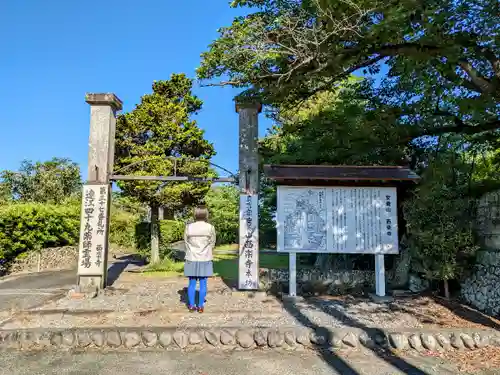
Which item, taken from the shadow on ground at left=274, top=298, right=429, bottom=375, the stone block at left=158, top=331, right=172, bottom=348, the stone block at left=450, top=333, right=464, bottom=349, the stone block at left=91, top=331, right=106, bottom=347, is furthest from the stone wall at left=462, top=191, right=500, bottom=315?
the stone block at left=91, top=331, right=106, bottom=347

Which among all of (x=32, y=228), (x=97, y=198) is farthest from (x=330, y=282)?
(x=32, y=228)

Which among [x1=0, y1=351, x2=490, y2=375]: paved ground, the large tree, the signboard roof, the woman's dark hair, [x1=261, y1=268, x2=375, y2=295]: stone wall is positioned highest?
the large tree

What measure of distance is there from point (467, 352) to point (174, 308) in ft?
14.9

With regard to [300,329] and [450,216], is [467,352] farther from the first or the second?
[450,216]

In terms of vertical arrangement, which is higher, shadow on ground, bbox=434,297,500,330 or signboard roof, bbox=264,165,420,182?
signboard roof, bbox=264,165,420,182

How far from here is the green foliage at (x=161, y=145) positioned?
41.0 feet

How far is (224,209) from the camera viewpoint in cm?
2503

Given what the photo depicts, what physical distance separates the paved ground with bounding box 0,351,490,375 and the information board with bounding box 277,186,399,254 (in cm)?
316

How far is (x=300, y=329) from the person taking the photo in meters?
4.74

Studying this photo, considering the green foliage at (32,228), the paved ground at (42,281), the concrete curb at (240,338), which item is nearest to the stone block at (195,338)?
the concrete curb at (240,338)

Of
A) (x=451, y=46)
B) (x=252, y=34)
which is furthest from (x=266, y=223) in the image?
(x=451, y=46)

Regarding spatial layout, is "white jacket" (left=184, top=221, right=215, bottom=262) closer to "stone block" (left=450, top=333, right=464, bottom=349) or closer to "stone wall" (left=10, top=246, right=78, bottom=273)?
"stone block" (left=450, top=333, right=464, bottom=349)

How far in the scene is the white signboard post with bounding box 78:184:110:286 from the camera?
7848 mm

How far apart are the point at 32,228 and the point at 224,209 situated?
1437 cm
